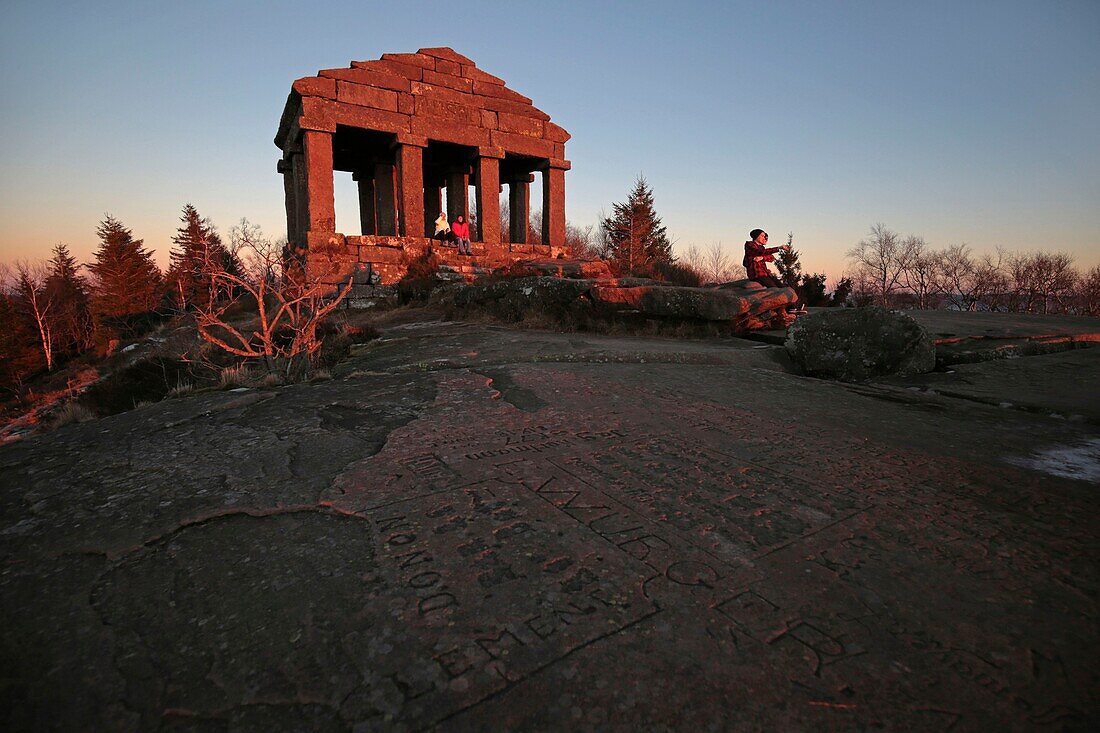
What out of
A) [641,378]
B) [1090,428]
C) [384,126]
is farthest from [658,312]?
[384,126]

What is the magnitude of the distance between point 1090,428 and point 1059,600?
2287 mm

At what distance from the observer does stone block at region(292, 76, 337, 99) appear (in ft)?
40.4

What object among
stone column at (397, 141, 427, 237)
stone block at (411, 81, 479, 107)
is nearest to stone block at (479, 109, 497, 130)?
stone block at (411, 81, 479, 107)

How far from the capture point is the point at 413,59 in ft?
45.7

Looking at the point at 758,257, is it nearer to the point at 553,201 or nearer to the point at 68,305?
the point at 553,201

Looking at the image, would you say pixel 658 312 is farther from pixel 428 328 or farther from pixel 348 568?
pixel 348 568

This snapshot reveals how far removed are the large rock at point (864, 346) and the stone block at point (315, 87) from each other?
40.4 ft

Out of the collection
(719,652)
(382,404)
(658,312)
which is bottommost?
(719,652)

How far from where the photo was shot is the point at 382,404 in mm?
3396

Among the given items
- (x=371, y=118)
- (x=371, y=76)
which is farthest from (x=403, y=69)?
(x=371, y=118)

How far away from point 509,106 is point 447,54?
204cm

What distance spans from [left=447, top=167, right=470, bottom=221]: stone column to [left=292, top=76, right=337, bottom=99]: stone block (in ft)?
17.5

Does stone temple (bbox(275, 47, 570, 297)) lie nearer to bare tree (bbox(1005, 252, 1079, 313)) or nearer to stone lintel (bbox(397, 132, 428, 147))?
stone lintel (bbox(397, 132, 428, 147))

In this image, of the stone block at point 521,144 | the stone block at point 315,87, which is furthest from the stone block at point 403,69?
the stone block at point 521,144
